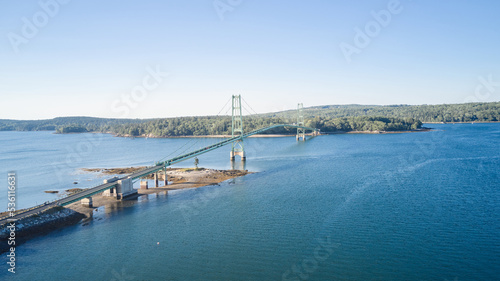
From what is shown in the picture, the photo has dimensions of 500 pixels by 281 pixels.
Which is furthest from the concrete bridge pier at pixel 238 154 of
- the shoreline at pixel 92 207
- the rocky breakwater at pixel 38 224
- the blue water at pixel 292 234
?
the rocky breakwater at pixel 38 224

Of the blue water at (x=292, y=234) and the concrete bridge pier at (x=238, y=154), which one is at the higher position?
the concrete bridge pier at (x=238, y=154)

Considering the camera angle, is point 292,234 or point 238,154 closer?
point 292,234

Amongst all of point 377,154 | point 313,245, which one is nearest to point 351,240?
point 313,245

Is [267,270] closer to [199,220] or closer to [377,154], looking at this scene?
[199,220]

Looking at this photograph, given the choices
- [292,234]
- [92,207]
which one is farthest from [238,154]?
[292,234]

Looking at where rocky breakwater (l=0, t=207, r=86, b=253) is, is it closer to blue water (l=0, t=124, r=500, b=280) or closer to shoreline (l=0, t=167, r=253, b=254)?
shoreline (l=0, t=167, r=253, b=254)

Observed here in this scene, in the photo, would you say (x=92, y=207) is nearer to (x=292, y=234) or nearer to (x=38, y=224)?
(x=38, y=224)

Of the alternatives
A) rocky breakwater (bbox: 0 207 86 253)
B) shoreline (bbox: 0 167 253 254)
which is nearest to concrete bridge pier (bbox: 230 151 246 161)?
shoreline (bbox: 0 167 253 254)

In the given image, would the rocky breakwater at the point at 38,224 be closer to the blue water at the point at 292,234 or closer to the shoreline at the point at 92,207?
the shoreline at the point at 92,207
